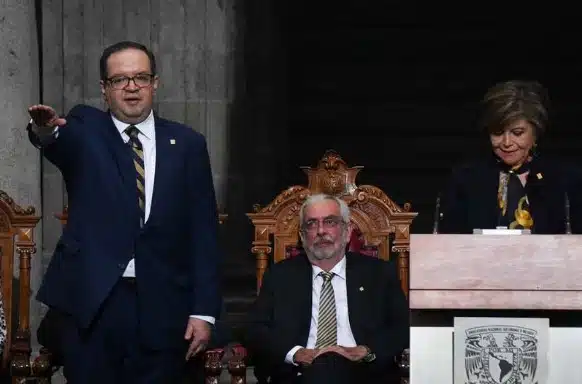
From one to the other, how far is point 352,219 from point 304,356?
1.15m

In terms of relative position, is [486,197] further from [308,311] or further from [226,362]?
[226,362]

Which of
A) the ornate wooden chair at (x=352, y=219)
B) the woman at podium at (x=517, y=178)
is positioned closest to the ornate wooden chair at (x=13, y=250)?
the ornate wooden chair at (x=352, y=219)

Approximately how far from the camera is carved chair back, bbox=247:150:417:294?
6.35 metres

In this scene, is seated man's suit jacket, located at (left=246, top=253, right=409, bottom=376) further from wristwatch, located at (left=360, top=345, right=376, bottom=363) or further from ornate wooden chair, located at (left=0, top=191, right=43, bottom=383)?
ornate wooden chair, located at (left=0, top=191, right=43, bottom=383)

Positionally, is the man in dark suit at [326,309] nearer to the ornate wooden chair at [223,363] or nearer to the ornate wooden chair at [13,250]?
the ornate wooden chair at [223,363]

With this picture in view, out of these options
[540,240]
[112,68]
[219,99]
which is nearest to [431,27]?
[219,99]

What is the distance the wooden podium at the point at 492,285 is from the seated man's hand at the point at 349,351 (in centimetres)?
145

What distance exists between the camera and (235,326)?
5520 mm

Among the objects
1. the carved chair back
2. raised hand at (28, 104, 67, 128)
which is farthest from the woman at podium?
the carved chair back

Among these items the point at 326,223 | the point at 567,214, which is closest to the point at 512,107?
the point at 567,214

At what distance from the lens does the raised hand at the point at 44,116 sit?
4.37m

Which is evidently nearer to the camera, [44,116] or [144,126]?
[44,116]

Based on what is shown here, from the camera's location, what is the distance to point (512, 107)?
479 cm

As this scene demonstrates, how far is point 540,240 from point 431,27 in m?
4.74
